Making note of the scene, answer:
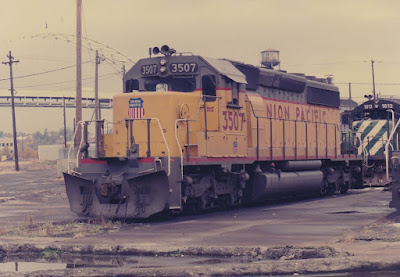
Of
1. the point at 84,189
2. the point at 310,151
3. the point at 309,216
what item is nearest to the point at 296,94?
the point at 310,151

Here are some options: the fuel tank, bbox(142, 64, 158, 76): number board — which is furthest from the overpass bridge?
bbox(142, 64, 158, 76): number board

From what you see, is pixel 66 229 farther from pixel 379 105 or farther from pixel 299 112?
pixel 379 105

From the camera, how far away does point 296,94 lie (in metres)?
22.0

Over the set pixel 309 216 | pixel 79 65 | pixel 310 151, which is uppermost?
pixel 79 65

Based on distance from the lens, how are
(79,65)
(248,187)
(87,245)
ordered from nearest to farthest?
(87,245) < (248,187) < (79,65)

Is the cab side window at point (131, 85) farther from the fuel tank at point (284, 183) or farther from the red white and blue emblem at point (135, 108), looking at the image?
the fuel tank at point (284, 183)

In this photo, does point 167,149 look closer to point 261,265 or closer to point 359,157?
point 261,265

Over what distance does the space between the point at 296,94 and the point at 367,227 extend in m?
10.1

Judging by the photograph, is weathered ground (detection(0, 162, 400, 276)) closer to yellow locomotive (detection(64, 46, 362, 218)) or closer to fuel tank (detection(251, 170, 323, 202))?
yellow locomotive (detection(64, 46, 362, 218))

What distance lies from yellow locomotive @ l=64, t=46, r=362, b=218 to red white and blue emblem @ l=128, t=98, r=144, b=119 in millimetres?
23

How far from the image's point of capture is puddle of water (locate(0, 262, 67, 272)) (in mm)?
9215

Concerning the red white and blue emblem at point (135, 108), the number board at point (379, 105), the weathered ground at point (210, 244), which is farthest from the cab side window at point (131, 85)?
the number board at point (379, 105)

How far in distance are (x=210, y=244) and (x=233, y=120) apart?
21.8ft

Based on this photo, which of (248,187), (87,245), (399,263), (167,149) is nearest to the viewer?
(399,263)
